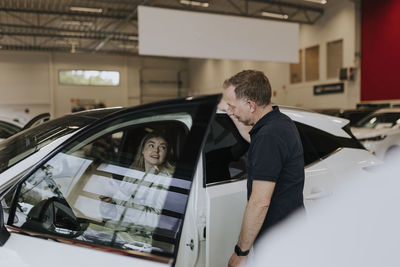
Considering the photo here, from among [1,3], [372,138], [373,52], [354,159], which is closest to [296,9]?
[373,52]

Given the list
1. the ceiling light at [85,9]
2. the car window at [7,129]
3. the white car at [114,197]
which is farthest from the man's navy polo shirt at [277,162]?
the ceiling light at [85,9]

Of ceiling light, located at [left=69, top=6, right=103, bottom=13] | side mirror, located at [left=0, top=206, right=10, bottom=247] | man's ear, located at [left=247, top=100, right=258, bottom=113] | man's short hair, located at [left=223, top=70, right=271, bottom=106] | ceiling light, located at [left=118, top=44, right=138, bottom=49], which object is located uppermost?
ceiling light, located at [left=69, top=6, right=103, bottom=13]

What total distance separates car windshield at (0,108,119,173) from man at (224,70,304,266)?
2.58 ft

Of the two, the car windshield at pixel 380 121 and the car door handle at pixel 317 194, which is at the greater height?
the car windshield at pixel 380 121

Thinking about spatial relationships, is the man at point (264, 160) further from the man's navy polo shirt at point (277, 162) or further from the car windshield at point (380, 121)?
the car windshield at point (380, 121)

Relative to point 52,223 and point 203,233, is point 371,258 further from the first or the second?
point 52,223

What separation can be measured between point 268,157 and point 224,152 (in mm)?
597

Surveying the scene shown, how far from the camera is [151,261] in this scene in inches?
41.6

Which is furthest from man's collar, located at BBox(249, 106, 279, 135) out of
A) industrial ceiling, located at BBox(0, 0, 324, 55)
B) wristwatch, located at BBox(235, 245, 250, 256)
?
industrial ceiling, located at BBox(0, 0, 324, 55)

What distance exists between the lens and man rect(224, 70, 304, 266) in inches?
57.3

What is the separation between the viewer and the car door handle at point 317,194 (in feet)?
6.53

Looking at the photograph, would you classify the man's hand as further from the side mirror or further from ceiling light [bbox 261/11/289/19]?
ceiling light [bbox 261/11/289/19]

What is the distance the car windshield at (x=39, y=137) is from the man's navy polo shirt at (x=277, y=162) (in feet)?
2.78

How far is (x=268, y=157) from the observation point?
1449 millimetres
